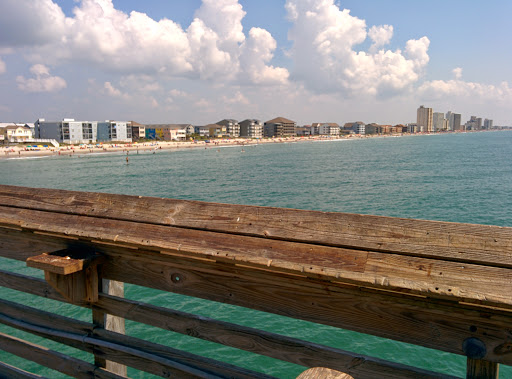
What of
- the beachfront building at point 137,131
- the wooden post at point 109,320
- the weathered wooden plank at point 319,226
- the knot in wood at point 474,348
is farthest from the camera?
the beachfront building at point 137,131

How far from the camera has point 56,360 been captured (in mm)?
2604

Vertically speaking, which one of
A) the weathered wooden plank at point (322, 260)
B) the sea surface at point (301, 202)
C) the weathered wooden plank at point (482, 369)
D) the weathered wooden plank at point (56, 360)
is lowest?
the sea surface at point (301, 202)

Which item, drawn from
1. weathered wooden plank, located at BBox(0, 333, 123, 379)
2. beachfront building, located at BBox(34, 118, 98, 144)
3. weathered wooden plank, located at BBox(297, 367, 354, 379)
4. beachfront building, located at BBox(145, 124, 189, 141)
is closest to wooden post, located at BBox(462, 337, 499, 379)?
weathered wooden plank, located at BBox(297, 367, 354, 379)

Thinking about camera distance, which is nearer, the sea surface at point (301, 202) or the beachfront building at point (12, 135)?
the sea surface at point (301, 202)

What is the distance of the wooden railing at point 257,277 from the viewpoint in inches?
60.6

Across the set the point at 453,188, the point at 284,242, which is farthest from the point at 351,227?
the point at 453,188

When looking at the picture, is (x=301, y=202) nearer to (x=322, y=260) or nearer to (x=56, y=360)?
(x=56, y=360)

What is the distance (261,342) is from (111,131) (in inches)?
6417

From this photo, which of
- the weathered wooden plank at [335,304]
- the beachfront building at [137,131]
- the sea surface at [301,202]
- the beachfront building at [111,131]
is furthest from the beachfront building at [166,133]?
the weathered wooden plank at [335,304]

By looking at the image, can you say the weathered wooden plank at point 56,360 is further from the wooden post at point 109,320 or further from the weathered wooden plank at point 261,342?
the weathered wooden plank at point 261,342

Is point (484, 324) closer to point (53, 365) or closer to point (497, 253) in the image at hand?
point (497, 253)

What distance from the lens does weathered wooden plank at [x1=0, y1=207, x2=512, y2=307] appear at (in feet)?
4.89

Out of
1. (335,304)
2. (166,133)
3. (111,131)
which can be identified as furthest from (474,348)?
(166,133)

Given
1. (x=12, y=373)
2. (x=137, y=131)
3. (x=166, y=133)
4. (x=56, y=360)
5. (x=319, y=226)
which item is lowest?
(x=12, y=373)
